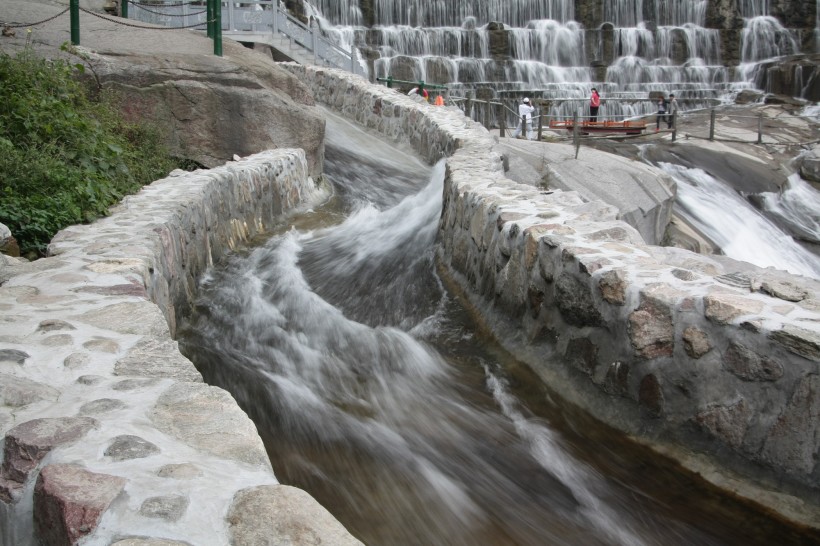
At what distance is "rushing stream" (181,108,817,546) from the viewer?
3.39 metres

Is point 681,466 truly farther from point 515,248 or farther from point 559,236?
point 515,248

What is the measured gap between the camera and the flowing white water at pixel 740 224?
13164 millimetres

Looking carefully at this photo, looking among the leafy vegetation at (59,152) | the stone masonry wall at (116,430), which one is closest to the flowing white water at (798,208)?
the leafy vegetation at (59,152)

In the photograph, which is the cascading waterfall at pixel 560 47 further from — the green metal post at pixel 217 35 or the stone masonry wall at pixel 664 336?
the stone masonry wall at pixel 664 336

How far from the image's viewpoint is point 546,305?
190 inches

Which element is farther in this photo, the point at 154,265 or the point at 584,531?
the point at 154,265

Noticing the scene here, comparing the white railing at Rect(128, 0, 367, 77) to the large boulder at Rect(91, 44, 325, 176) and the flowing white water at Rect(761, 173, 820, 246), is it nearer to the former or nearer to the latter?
the large boulder at Rect(91, 44, 325, 176)

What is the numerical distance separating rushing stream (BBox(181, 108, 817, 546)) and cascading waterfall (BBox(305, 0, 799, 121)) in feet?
70.3

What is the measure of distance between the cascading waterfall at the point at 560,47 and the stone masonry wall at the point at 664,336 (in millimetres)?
21997

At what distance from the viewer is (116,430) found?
→ 8.61 ft

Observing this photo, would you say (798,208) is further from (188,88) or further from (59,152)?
(59,152)

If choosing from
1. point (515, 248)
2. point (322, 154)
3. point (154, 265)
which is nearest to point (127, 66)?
point (322, 154)

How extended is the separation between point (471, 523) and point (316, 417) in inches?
45.6

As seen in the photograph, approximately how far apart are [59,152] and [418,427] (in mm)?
4178
